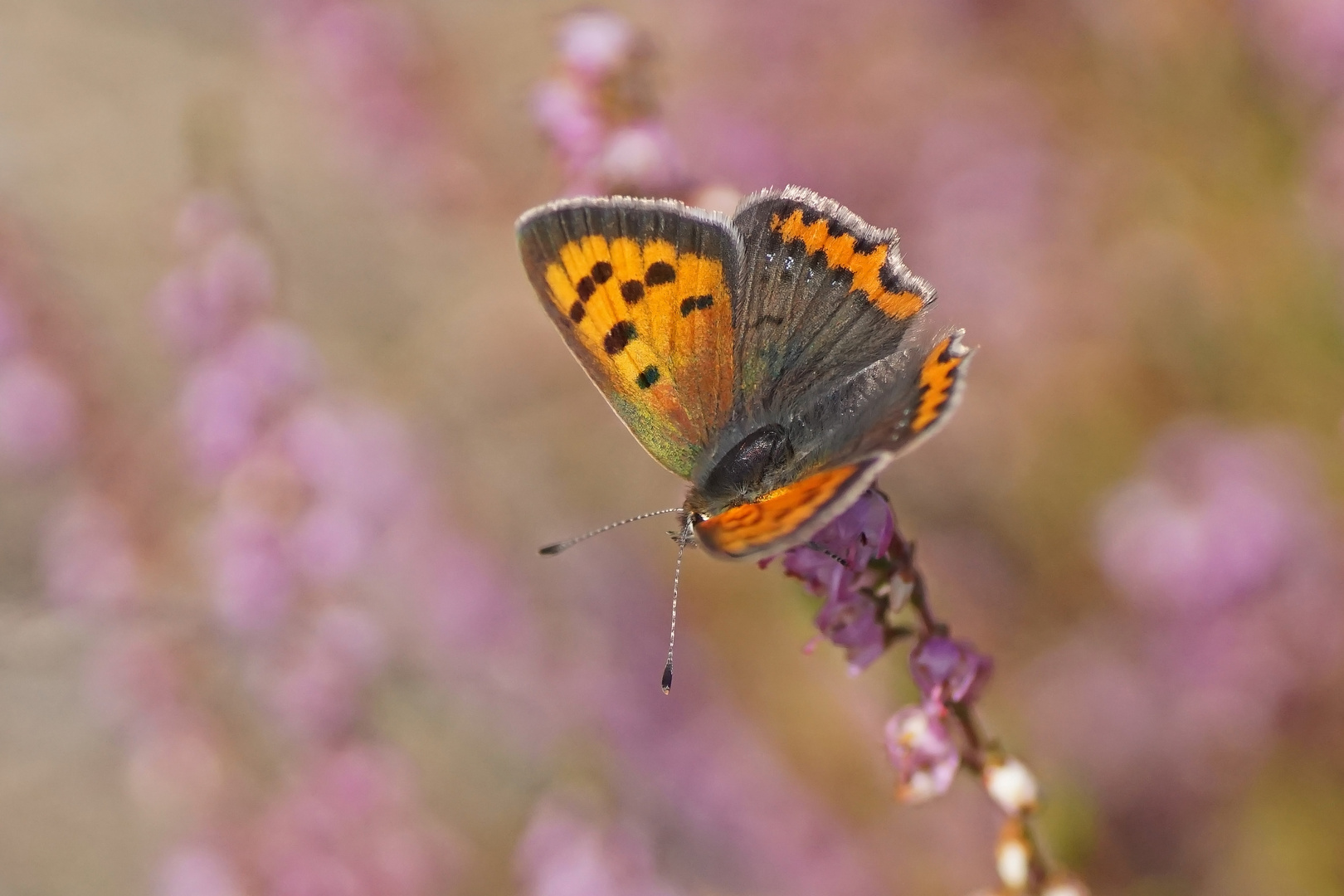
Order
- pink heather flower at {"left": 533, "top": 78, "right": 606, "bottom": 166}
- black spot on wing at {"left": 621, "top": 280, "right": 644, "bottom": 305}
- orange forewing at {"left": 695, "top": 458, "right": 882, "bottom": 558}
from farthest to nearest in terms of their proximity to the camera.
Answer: pink heather flower at {"left": 533, "top": 78, "right": 606, "bottom": 166} < black spot on wing at {"left": 621, "top": 280, "right": 644, "bottom": 305} < orange forewing at {"left": 695, "top": 458, "right": 882, "bottom": 558}

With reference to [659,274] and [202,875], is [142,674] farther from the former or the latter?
[659,274]

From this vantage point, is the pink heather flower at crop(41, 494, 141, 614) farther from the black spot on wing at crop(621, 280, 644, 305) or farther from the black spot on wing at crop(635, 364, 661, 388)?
the black spot on wing at crop(621, 280, 644, 305)

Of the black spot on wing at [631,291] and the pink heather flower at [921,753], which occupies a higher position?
the black spot on wing at [631,291]

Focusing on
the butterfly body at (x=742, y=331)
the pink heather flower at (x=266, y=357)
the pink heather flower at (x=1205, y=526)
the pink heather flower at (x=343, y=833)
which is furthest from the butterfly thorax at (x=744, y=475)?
the pink heather flower at (x=343, y=833)

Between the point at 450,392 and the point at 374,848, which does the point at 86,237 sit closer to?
the point at 450,392

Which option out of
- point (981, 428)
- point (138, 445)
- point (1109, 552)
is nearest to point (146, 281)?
point (138, 445)

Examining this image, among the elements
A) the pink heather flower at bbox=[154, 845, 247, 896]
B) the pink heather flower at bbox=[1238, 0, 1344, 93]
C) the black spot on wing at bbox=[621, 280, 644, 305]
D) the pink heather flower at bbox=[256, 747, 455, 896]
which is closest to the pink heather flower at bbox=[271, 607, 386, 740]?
the pink heather flower at bbox=[256, 747, 455, 896]

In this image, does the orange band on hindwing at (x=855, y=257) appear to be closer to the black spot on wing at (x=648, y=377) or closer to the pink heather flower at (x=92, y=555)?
the black spot on wing at (x=648, y=377)
